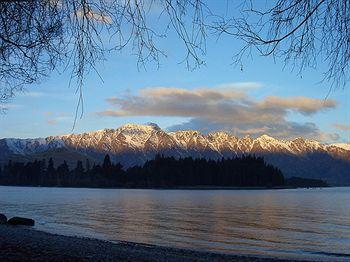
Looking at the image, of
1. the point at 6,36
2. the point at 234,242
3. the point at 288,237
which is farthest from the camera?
the point at 288,237

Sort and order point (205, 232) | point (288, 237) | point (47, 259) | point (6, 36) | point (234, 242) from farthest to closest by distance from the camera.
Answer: point (205, 232) → point (288, 237) → point (234, 242) → point (47, 259) → point (6, 36)

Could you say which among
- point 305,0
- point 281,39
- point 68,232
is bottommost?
point 68,232

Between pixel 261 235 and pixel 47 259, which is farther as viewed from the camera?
pixel 261 235

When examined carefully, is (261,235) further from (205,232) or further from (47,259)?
(47,259)

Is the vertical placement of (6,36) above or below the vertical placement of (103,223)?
above

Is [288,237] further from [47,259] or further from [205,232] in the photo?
[47,259]

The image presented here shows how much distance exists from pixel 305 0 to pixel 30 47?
434cm

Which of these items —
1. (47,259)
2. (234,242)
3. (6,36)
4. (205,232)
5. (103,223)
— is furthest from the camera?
(103,223)

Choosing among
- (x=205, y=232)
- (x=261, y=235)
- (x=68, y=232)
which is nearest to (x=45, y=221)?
(x=68, y=232)

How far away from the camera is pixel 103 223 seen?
1823 inches

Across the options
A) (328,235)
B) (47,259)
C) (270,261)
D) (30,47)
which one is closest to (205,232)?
(328,235)

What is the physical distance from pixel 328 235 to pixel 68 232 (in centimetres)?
2097

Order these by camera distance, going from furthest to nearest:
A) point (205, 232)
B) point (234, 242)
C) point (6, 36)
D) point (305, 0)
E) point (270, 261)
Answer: point (205, 232), point (234, 242), point (270, 261), point (6, 36), point (305, 0)

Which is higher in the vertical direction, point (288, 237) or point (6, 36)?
point (6, 36)
